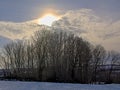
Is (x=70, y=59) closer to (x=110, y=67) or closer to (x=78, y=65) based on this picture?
(x=78, y=65)

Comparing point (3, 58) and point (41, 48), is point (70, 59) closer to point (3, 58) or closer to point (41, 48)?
point (41, 48)

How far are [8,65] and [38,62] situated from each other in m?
19.2

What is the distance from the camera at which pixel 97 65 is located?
96.4 m

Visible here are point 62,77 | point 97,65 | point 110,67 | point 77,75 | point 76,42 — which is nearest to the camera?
point 62,77

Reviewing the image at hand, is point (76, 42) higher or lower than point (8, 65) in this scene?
higher

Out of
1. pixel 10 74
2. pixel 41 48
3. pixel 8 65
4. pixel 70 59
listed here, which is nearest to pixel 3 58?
pixel 8 65

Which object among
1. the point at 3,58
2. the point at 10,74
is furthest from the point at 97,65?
the point at 3,58

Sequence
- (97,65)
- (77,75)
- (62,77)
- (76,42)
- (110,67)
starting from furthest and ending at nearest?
(110,67) < (97,65) < (76,42) < (77,75) < (62,77)

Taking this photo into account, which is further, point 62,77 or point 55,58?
point 55,58

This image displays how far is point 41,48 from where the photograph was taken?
8569 cm

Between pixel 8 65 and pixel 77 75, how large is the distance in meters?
29.4

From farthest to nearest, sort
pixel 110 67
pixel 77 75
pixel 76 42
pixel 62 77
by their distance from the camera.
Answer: pixel 110 67 → pixel 76 42 → pixel 77 75 → pixel 62 77

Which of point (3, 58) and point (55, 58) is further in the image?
point (3, 58)

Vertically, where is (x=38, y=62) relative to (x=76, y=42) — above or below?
below
